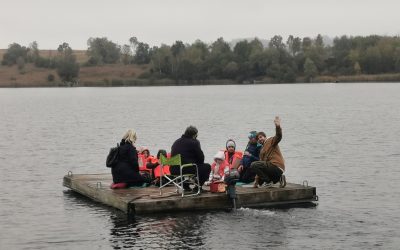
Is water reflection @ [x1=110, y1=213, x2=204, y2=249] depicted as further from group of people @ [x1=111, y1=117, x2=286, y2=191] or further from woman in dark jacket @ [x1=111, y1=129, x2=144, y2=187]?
woman in dark jacket @ [x1=111, y1=129, x2=144, y2=187]

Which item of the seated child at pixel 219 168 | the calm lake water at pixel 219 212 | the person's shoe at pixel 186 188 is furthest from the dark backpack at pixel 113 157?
the seated child at pixel 219 168

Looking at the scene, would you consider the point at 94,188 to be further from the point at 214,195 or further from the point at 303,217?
the point at 303,217

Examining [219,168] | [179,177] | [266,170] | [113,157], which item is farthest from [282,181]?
[113,157]

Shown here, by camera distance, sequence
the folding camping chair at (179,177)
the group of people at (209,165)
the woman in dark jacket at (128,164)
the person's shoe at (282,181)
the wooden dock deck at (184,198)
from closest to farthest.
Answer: the folding camping chair at (179,177) → the wooden dock deck at (184,198) → the group of people at (209,165) → the woman in dark jacket at (128,164) → the person's shoe at (282,181)

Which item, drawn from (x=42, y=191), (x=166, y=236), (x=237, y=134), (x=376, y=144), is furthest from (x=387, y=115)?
(x=166, y=236)

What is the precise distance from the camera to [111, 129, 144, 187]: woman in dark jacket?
21984mm

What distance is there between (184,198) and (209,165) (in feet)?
4.11

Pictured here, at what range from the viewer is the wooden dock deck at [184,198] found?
2066 centimetres

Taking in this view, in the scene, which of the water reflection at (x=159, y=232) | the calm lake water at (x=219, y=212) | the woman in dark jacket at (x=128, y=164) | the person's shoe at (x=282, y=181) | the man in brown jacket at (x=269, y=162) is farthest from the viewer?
the person's shoe at (x=282, y=181)

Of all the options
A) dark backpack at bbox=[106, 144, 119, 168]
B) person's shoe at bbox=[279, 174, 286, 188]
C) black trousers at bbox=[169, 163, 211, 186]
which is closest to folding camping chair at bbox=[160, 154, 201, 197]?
black trousers at bbox=[169, 163, 211, 186]

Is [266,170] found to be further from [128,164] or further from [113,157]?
[113,157]

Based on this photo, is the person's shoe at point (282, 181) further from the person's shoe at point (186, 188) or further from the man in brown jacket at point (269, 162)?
the person's shoe at point (186, 188)

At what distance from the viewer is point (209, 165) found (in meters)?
21.4

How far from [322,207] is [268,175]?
208cm
